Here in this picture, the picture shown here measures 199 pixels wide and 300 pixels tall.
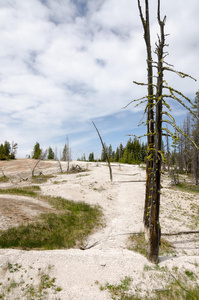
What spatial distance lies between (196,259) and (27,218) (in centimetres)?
955

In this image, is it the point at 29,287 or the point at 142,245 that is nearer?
the point at 29,287

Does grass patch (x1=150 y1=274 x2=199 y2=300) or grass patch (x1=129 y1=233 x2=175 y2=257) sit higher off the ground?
grass patch (x1=150 y1=274 x2=199 y2=300)

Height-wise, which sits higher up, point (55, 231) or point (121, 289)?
point (121, 289)

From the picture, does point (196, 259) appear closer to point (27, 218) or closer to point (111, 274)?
Answer: point (111, 274)

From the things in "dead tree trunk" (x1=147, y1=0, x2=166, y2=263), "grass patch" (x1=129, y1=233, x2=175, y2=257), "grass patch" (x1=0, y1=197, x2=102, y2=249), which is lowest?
"grass patch" (x1=129, y1=233, x2=175, y2=257)

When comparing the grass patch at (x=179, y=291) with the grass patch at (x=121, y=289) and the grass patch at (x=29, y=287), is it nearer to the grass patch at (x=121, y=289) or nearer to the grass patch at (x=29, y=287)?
the grass patch at (x=121, y=289)

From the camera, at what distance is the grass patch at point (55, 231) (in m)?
8.74

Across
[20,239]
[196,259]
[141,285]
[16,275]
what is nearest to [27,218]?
[20,239]

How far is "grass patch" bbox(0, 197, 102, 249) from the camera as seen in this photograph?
28.7 ft

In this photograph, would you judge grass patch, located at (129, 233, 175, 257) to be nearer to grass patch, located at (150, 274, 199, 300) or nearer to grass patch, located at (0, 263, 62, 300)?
grass patch, located at (150, 274, 199, 300)

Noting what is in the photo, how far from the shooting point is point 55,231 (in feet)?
34.9

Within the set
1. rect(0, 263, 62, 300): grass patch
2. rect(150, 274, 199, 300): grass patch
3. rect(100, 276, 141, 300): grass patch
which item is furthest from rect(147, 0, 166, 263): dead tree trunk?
rect(0, 263, 62, 300): grass patch

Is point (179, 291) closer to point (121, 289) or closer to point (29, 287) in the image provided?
point (121, 289)

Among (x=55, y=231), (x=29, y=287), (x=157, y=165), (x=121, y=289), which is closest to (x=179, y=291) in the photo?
(x=121, y=289)
